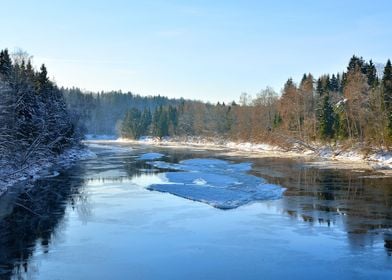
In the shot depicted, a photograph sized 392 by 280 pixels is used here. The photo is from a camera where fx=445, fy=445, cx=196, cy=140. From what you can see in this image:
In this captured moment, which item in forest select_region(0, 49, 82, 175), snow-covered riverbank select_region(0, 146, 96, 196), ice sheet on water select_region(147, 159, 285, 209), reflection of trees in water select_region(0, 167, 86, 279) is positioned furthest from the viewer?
forest select_region(0, 49, 82, 175)

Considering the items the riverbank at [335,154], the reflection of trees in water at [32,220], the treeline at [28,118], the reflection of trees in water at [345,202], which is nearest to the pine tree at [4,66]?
the treeline at [28,118]

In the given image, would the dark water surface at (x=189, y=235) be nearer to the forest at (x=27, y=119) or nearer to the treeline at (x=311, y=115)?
the forest at (x=27, y=119)

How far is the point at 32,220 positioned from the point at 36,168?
72.7 ft

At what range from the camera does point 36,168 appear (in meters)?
43.8

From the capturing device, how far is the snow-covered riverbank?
32125 mm

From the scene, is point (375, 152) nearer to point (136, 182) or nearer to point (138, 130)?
point (136, 182)

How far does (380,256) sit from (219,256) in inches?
234

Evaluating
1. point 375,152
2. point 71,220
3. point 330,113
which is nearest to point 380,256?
point 71,220

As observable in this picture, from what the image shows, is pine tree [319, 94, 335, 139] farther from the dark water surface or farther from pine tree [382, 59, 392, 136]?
the dark water surface

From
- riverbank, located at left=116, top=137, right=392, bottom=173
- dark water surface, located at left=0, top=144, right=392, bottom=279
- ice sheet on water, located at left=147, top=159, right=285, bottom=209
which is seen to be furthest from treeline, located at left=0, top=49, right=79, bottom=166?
riverbank, located at left=116, top=137, right=392, bottom=173

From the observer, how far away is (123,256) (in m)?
16.8

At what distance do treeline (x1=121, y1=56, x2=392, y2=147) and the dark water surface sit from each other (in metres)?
31.8

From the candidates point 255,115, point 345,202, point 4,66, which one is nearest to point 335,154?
point 345,202

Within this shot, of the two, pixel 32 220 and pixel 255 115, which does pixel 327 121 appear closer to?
pixel 255 115
